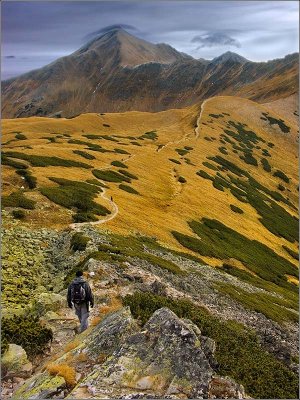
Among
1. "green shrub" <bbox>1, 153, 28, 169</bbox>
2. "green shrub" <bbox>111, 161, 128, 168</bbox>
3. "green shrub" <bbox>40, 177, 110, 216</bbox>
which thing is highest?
"green shrub" <bbox>1, 153, 28, 169</bbox>

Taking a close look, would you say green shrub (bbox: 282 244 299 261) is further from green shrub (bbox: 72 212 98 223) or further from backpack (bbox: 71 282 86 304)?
backpack (bbox: 71 282 86 304)

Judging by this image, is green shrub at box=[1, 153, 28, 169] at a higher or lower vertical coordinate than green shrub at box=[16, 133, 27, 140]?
higher

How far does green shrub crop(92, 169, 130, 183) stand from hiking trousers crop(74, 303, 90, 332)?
4323cm

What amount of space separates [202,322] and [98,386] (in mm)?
8836

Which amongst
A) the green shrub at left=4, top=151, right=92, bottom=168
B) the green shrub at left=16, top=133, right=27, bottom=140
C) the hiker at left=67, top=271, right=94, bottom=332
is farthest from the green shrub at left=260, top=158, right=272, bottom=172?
the hiker at left=67, top=271, right=94, bottom=332

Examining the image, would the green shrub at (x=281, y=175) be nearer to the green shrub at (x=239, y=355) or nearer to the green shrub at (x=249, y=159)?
the green shrub at (x=249, y=159)

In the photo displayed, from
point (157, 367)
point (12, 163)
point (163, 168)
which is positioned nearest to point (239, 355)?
point (157, 367)

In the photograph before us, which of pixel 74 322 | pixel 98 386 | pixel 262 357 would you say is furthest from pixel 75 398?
pixel 262 357

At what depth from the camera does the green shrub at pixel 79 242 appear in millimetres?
31259

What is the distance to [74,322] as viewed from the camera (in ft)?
68.4

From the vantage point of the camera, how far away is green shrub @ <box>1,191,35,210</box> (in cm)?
3819

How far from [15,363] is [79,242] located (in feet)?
49.6

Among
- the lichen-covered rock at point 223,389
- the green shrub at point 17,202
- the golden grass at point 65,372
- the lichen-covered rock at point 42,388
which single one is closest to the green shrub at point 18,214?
the green shrub at point 17,202

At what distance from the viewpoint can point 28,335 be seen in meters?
18.6
